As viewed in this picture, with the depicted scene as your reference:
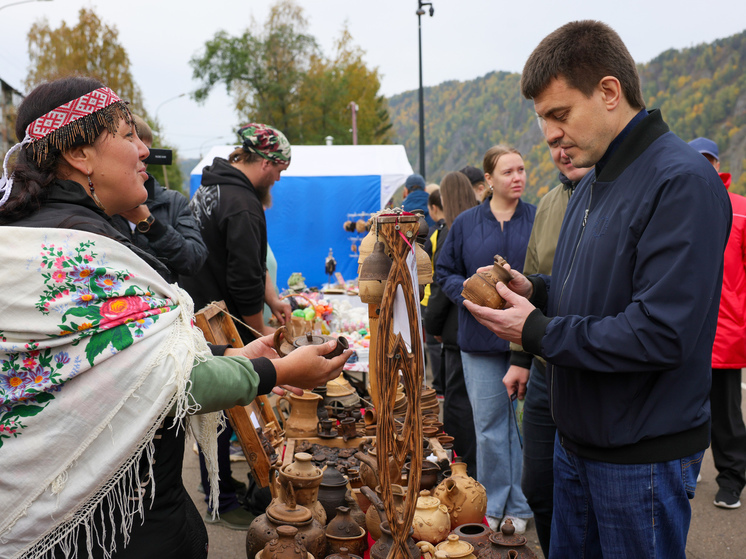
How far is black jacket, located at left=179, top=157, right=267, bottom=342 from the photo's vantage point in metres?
3.59

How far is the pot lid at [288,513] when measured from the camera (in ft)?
7.43

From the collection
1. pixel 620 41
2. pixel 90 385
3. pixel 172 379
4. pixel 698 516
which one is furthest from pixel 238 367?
pixel 698 516

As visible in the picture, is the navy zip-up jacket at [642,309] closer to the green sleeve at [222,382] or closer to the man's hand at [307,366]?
the man's hand at [307,366]

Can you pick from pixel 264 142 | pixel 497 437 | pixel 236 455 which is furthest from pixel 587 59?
pixel 236 455

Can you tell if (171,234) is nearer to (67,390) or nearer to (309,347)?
(309,347)

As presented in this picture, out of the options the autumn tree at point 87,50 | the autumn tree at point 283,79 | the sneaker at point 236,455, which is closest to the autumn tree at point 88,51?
the autumn tree at point 87,50

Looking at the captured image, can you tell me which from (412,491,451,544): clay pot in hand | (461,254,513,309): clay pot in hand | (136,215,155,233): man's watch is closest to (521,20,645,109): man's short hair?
(461,254,513,309): clay pot in hand

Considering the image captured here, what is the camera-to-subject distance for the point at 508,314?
5.78 feet

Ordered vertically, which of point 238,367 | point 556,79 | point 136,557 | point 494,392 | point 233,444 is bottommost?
point 233,444

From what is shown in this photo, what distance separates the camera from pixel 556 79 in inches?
66.8

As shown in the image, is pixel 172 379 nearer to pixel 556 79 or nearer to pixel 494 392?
pixel 556 79

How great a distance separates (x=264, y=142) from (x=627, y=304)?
261cm

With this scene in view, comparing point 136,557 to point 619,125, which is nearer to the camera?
point 136,557

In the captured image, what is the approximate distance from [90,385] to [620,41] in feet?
5.53
